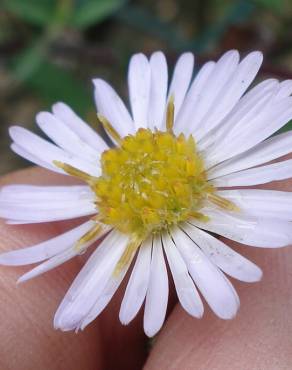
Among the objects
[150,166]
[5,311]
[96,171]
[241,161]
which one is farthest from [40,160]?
[241,161]

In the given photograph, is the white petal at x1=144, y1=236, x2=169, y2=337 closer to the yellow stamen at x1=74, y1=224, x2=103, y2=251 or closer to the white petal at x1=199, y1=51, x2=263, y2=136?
the yellow stamen at x1=74, y1=224, x2=103, y2=251

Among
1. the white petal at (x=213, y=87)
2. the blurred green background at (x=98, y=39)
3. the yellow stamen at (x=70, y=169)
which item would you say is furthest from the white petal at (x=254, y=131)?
the blurred green background at (x=98, y=39)

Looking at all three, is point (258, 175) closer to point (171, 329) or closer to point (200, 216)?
point (200, 216)

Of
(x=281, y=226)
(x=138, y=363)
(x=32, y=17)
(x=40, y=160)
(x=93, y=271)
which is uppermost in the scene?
(x=32, y=17)

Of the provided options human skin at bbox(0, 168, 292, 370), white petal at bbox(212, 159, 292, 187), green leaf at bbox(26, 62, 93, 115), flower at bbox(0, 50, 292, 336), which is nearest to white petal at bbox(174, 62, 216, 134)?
flower at bbox(0, 50, 292, 336)

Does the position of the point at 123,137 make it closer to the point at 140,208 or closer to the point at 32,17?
the point at 140,208

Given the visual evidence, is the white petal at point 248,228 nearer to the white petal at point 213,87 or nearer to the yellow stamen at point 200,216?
the yellow stamen at point 200,216

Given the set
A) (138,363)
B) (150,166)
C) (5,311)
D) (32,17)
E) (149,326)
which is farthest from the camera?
(32,17)
